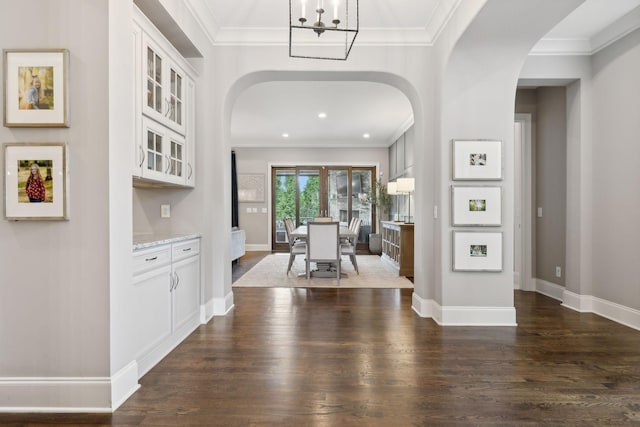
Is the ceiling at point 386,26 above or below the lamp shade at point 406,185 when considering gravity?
above

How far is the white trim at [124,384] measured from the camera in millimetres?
1832

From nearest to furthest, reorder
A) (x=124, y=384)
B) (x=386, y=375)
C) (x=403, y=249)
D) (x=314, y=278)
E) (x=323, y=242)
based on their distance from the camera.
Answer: (x=124, y=384) < (x=386, y=375) < (x=323, y=242) < (x=314, y=278) < (x=403, y=249)

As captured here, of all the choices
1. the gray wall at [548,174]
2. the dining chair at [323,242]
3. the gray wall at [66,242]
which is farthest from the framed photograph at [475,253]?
the gray wall at [66,242]

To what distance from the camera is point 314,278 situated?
17.5ft

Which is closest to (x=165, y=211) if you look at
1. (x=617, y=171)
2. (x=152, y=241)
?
(x=152, y=241)

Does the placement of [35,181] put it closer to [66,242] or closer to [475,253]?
[66,242]

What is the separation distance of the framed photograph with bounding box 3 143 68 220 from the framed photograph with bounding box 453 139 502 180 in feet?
9.67

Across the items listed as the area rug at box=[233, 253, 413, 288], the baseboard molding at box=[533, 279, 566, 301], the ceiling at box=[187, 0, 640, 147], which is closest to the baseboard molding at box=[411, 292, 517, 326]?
the baseboard molding at box=[533, 279, 566, 301]

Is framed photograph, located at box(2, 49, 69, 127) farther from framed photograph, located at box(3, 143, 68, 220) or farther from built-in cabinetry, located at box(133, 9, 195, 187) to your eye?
Result: built-in cabinetry, located at box(133, 9, 195, 187)

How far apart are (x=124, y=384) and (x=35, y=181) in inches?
47.1

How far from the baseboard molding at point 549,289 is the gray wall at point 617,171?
527mm

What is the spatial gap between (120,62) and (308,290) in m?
3.40

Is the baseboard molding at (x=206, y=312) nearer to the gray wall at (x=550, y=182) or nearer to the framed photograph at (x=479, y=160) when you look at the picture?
the framed photograph at (x=479, y=160)

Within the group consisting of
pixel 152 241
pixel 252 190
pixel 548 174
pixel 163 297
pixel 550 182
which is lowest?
pixel 163 297
